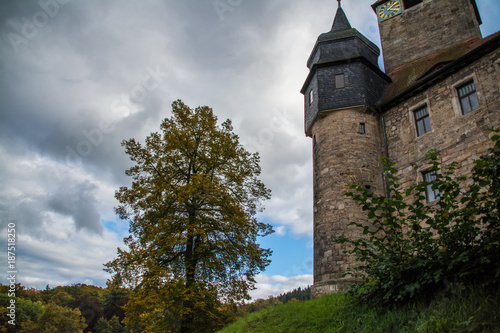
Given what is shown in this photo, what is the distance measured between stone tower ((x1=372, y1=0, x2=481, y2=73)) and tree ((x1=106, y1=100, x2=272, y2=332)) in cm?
1004

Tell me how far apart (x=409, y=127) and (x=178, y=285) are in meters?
10.7

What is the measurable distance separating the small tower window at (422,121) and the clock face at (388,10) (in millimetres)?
8683

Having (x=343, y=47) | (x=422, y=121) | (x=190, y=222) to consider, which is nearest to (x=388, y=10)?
(x=343, y=47)

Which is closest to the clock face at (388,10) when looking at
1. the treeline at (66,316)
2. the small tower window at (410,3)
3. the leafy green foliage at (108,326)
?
the small tower window at (410,3)

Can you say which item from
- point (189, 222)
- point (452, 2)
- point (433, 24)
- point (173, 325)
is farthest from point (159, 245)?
point (452, 2)

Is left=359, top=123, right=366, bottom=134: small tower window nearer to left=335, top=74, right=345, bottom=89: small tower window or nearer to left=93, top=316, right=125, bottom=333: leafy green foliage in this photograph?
left=335, top=74, right=345, bottom=89: small tower window

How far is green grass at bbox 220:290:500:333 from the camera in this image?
13.3 feet

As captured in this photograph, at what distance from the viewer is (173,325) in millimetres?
12797

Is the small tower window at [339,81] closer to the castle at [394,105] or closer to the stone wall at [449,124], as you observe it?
the castle at [394,105]

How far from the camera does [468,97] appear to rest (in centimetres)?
1230

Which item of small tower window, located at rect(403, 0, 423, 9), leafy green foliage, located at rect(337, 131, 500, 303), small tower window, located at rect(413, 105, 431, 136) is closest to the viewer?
leafy green foliage, located at rect(337, 131, 500, 303)

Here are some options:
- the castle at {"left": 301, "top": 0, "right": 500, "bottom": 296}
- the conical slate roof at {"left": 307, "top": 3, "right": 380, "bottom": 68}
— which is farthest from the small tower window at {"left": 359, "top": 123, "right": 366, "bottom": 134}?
the conical slate roof at {"left": 307, "top": 3, "right": 380, "bottom": 68}

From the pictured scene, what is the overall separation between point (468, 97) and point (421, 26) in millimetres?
8055

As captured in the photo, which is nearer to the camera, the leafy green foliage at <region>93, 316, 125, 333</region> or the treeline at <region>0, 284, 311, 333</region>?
the treeline at <region>0, 284, 311, 333</region>
